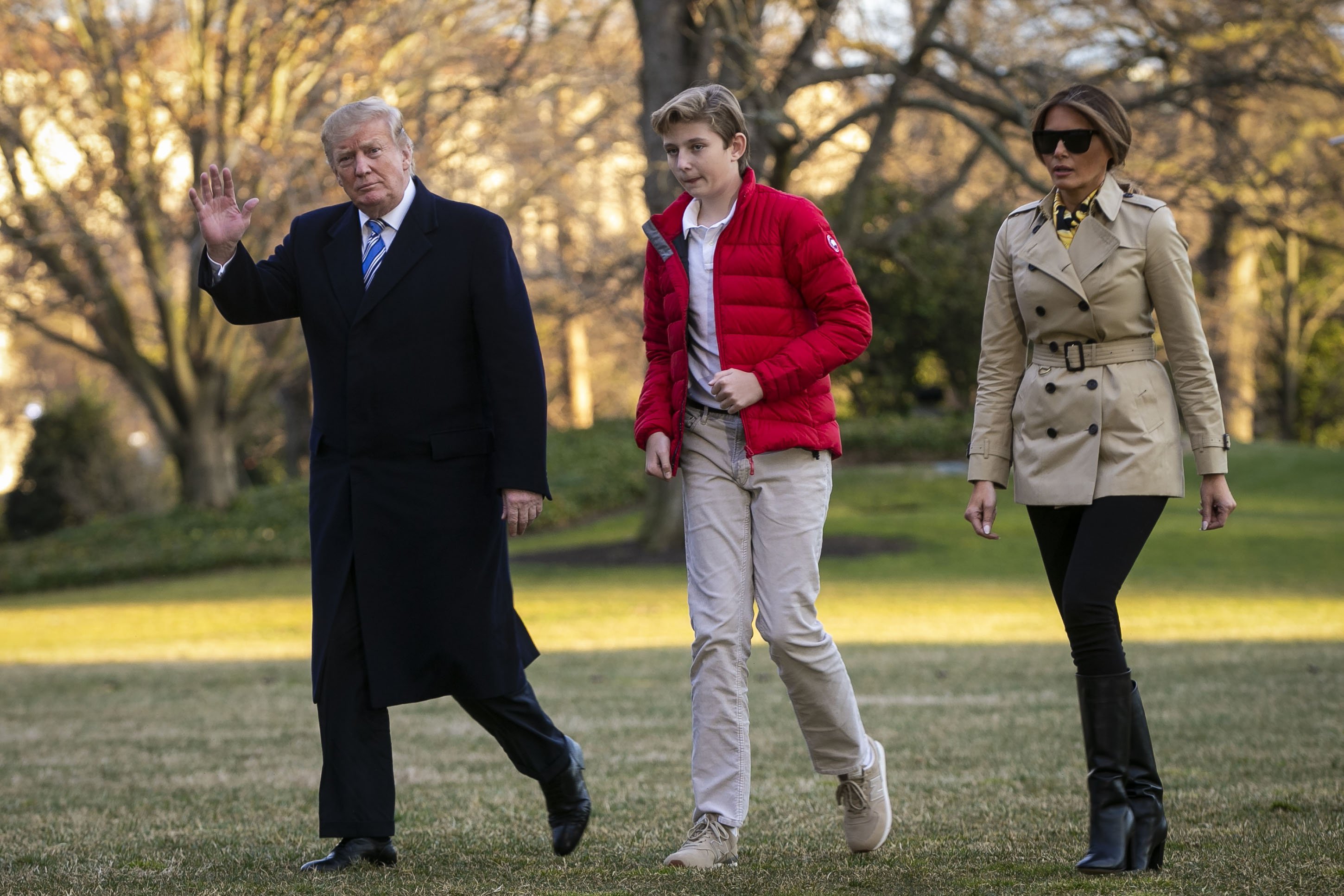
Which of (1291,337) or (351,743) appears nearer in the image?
(351,743)

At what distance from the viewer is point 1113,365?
3.81m

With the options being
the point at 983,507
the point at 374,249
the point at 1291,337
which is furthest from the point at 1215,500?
the point at 1291,337

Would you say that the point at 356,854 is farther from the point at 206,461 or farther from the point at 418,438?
the point at 206,461

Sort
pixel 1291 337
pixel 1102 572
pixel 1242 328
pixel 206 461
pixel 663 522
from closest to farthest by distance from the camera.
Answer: pixel 1102 572 → pixel 663 522 → pixel 206 461 → pixel 1242 328 → pixel 1291 337

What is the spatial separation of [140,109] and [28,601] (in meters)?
6.56

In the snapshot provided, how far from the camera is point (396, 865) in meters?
4.05

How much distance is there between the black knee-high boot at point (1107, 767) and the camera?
364cm

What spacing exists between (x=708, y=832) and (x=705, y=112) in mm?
1921

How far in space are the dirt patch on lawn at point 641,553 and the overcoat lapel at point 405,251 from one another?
13.7 meters

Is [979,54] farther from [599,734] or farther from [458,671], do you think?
[458,671]

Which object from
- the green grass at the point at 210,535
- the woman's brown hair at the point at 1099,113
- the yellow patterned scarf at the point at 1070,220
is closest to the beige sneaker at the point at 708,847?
the yellow patterned scarf at the point at 1070,220

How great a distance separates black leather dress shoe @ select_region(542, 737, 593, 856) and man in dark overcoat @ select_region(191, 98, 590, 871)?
1.13ft

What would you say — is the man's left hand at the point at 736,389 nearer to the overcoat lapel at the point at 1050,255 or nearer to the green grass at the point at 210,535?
the overcoat lapel at the point at 1050,255

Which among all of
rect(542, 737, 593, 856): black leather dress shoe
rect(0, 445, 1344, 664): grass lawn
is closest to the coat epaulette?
rect(542, 737, 593, 856): black leather dress shoe
